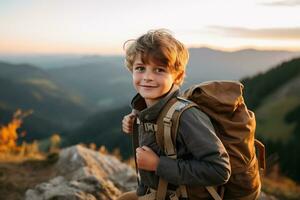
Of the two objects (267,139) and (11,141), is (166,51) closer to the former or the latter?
(11,141)

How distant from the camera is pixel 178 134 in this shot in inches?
112

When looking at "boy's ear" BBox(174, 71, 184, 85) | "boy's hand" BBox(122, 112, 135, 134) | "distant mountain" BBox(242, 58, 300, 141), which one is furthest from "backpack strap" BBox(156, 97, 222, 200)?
"distant mountain" BBox(242, 58, 300, 141)

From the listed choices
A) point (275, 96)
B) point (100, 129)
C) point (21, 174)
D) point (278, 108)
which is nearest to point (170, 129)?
point (21, 174)

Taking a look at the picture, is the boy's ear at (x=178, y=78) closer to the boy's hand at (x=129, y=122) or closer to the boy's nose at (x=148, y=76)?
the boy's nose at (x=148, y=76)

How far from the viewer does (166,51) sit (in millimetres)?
2992

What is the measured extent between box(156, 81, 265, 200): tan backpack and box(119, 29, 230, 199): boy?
46 mm

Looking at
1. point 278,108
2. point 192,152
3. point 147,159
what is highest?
point 192,152

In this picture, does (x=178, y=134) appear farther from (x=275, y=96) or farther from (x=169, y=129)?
(x=275, y=96)

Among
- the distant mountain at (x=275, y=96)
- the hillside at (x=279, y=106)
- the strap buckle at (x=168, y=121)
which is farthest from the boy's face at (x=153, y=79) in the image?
the distant mountain at (x=275, y=96)

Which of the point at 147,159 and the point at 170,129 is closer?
the point at 170,129

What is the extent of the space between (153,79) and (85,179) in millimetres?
3694

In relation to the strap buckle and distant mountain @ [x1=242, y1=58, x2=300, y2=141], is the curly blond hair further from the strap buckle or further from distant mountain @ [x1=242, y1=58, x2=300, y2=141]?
distant mountain @ [x1=242, y1=58, x2=300, y2=141]

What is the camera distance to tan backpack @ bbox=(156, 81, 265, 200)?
9.32ft

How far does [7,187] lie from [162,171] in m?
5.09
